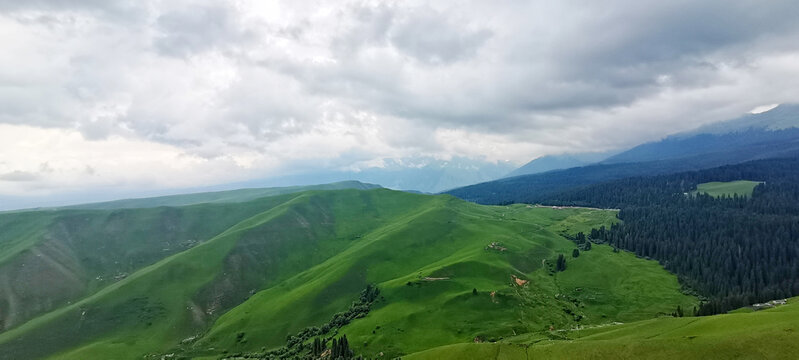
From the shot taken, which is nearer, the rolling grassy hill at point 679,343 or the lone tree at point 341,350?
the rolling grassy hill at point 679,343

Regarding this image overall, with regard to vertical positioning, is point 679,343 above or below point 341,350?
above

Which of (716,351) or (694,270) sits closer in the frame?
(716,351)

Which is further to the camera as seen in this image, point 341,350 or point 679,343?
point 341,350

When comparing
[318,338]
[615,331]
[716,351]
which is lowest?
[318,338]

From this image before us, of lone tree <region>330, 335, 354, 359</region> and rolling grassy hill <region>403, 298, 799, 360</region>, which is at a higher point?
rolling grassy hill <region>403, 298, 799, 360</region>

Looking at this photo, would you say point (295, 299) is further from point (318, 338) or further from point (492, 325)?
point (492, 325)

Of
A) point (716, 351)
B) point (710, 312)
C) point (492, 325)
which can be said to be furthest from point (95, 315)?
point (710, 312)

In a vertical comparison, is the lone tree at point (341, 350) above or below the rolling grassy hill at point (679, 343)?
below

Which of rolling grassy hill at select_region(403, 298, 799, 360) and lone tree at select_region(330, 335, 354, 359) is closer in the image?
rolling grassy hill at select_region(403, 298, 799, 360)
